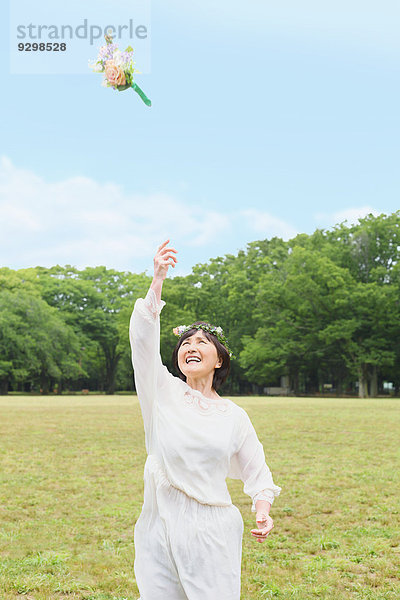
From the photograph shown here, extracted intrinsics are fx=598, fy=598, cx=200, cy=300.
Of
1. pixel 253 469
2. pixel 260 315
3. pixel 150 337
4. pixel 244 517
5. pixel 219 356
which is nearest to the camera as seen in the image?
pixel 150 337

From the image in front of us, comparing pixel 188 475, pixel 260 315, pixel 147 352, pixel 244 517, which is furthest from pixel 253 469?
pixel 260 315

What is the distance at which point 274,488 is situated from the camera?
9.18 feet

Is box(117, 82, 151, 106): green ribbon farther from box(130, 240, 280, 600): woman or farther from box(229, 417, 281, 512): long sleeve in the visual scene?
box(229, 417, 281, 512): long sleeve

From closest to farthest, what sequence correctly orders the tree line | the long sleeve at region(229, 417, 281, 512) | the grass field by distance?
1. the long sleeve at region(229, 417, 281, 512)
2. the grass field
3. the tree line


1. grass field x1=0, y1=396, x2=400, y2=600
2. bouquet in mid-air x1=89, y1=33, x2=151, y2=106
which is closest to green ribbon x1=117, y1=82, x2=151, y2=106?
bouquet in mid-air x1=89, y1=33, x2=151, y2=106

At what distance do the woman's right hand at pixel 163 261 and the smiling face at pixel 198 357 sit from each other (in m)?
0.45

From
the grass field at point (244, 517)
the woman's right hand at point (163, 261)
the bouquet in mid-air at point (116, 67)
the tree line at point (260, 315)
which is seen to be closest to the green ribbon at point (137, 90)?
the bouquet in mid-air at point (116, 67)

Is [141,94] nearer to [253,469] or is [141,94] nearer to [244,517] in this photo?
[253,469]

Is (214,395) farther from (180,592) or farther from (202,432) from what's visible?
(180,592)

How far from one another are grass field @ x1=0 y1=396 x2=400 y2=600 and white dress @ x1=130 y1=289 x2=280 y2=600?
2396 millimetres

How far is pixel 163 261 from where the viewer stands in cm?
257

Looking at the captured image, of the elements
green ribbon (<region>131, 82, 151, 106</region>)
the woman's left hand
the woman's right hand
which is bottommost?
the woman's left hand

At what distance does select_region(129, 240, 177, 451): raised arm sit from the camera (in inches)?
102

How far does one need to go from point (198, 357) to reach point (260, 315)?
1855 inches
